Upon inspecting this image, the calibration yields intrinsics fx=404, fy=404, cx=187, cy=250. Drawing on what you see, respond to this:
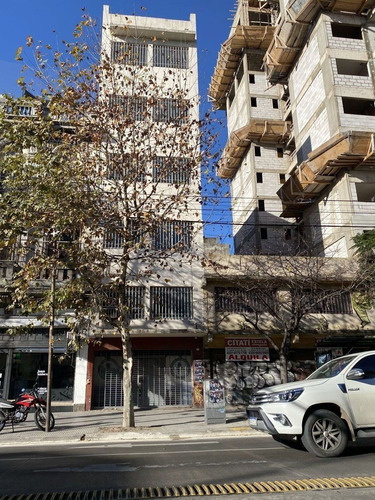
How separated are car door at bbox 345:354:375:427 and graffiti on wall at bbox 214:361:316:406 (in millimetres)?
13492

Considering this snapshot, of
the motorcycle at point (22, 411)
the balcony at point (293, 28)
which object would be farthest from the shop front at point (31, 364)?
the balcony at point (293, 28)

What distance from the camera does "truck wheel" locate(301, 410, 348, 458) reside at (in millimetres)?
6668

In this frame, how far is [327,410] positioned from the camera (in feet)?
22.7

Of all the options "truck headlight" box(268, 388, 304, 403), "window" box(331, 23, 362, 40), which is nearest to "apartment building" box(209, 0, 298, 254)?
"window" box(331, 23, 362, 40)

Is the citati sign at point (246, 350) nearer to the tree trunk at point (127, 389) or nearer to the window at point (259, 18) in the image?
the tree trunk at point (127, 389)

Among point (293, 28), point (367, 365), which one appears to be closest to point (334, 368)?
point (367, 365)

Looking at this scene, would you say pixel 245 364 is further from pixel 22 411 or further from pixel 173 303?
pixel 22 411

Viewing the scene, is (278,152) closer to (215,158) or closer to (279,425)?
(215,158)

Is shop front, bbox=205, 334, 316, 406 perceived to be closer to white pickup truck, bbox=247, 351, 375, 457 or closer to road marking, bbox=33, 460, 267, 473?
white pickup truck, bbox=247, 351, 375, 457

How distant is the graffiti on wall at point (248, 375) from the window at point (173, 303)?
3122 mm

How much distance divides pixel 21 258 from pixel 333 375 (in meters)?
15.8

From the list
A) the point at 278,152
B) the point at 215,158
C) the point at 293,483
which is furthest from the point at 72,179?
the point at 278,152

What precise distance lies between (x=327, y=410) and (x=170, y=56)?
2421cm

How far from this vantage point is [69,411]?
60.0 feet
